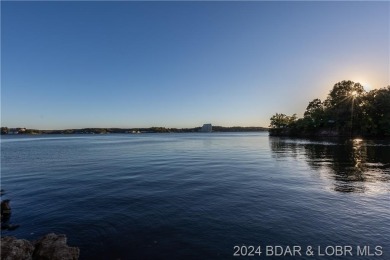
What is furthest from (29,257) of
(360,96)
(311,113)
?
(311,113)

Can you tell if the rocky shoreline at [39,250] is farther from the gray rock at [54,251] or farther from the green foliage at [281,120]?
the green foliage at [281,120]

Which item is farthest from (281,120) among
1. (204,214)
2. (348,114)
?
(204,214)

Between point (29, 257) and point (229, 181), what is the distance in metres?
18.5

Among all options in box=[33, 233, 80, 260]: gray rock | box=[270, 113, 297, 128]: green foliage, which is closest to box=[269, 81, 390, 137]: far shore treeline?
box=[270, 113, 297, 128]: green foliage

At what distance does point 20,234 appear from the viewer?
41.6 feet

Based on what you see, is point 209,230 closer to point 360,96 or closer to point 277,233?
point 277,233

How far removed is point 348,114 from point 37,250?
14185 cm

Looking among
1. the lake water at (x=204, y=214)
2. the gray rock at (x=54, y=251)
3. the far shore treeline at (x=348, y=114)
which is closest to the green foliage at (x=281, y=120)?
the far shore treeline at (x=348, y=114)

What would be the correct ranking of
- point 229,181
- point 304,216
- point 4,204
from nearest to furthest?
point 304,216 < point 4,204 < point 229,181

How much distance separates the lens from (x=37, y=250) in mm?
9820

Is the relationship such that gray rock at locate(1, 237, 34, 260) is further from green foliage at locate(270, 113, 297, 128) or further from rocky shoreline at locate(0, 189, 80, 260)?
green foliage at locate(270, 113, 297, 128)

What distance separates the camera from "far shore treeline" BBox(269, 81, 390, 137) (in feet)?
360

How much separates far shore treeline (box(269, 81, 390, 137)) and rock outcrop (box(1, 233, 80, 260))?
12801 cm

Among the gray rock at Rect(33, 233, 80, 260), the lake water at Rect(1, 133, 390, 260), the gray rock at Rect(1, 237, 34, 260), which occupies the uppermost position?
the gray rock at Rect(1, 237, 34, 260)
